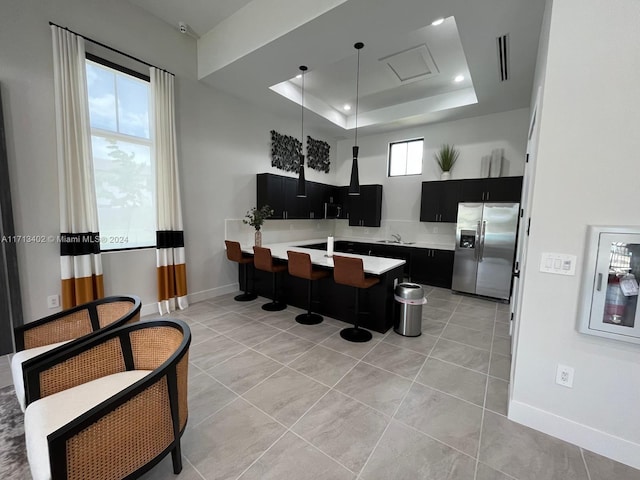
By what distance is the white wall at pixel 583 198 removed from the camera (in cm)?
143

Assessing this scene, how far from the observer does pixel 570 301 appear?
161cm

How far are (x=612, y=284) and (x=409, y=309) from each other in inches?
70.7

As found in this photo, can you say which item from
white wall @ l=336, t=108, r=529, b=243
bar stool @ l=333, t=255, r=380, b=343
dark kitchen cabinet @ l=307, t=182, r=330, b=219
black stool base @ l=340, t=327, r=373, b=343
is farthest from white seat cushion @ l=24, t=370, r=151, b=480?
white wall @ l=336, t=108, r=529, b=243

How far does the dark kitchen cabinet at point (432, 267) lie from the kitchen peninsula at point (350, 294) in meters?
1.89

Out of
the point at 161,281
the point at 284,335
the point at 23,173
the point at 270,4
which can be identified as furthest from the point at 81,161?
the point at 284,335

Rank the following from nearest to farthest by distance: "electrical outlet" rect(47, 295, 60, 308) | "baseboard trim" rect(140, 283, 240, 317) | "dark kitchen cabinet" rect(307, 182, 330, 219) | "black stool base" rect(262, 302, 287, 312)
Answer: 1. "electrical outlet" rect(47, 295, 60, 308)
2. "baseboard trim" rect(140, 283, 240, 317)
3. "black stool base" rect(262, 302, 287, 312)
4. "dark kitchen cabinet" rect(307, 182, 330, 219)

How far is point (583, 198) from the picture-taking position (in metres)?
1.54

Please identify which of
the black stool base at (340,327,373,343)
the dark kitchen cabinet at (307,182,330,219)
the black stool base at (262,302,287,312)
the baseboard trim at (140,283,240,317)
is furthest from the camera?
the dark kitchen cabinet at (307,182,330,219)

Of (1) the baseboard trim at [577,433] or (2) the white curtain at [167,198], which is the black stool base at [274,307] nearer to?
(2) the white curtain at [167,198]

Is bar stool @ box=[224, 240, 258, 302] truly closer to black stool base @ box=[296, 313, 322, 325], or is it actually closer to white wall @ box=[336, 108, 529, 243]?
black stool base @ box=[296, 313, 322, 325]

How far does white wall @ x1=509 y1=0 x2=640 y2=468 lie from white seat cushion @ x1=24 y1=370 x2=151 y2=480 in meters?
2.57

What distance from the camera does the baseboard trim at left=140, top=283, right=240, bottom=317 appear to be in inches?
141

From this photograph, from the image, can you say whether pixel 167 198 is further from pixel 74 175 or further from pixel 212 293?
pixel 212 293

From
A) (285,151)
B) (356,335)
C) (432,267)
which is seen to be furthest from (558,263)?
(285,151)
